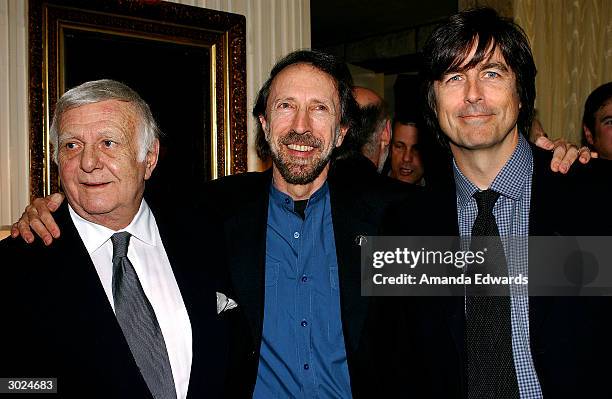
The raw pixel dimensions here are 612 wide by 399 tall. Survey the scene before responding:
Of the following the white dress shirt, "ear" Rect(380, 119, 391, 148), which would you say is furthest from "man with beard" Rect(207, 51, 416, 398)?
→ "ear" Rect(380, 119, 391, 148)

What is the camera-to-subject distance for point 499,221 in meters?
1.86

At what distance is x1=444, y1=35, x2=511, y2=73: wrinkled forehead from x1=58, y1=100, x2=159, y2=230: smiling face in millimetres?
1081

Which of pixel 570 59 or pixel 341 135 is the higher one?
pixel 570 59

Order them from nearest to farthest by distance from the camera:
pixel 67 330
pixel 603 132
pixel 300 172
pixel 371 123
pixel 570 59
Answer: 1. pixel 67 330
2. pixel 300 172
3. pixel 371 123
4. pixel 603 132
5. pixel 570 59

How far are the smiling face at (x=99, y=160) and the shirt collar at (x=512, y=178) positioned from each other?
3.53 ft

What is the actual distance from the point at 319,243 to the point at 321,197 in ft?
0.70

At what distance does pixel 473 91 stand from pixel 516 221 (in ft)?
1.43

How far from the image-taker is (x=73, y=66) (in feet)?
9.32

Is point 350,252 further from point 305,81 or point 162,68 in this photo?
point 162,68

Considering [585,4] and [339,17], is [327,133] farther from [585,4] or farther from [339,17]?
[339,17]

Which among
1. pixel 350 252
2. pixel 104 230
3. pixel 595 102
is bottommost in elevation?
pixel 350 252

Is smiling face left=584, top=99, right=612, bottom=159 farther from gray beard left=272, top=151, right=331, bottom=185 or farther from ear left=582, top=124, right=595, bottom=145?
gray beard left=272, top=151, right=331, bottom=185

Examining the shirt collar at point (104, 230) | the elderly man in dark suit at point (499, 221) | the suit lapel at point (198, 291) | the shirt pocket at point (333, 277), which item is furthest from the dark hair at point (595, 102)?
the shirt collar at point (104, 230)

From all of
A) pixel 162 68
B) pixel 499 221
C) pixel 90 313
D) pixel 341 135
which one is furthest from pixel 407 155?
pixel 90 313
